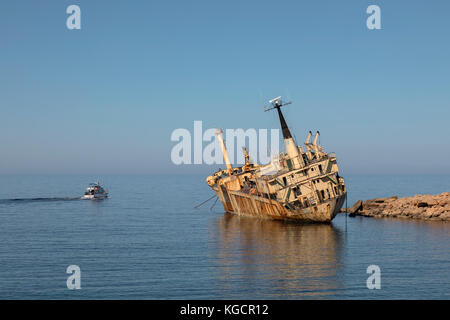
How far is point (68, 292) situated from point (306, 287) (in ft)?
63.8

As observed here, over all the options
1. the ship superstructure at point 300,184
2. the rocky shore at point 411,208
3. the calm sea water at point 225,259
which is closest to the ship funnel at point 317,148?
the ship superstructure at point 300,184

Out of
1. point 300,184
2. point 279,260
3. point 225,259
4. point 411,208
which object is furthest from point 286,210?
point 411,208

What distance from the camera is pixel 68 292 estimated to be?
136 feet

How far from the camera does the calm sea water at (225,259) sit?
4144 cm

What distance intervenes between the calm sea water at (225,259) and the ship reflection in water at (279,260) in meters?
0.11

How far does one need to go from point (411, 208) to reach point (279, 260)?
42454 mm

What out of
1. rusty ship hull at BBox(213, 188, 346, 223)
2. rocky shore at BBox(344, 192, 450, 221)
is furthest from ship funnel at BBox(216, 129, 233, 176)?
rocky shore at BBox(344, 192, 450, 221)

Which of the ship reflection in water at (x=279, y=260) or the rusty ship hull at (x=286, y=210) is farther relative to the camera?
the rusty ship hull at (x=286, y=210)

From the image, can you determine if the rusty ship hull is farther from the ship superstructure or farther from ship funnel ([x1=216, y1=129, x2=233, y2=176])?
ship funnel ([x1=216, y1=129, x2=233, y2=176])

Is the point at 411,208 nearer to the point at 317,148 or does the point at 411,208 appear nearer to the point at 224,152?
the point at 317,148

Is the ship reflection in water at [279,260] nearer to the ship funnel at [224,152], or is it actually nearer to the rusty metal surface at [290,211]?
the rusty metal surface at [290,211]

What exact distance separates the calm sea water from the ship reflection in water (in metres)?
0.11

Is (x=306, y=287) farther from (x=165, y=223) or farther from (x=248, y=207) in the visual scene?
(x=165, y=223)
